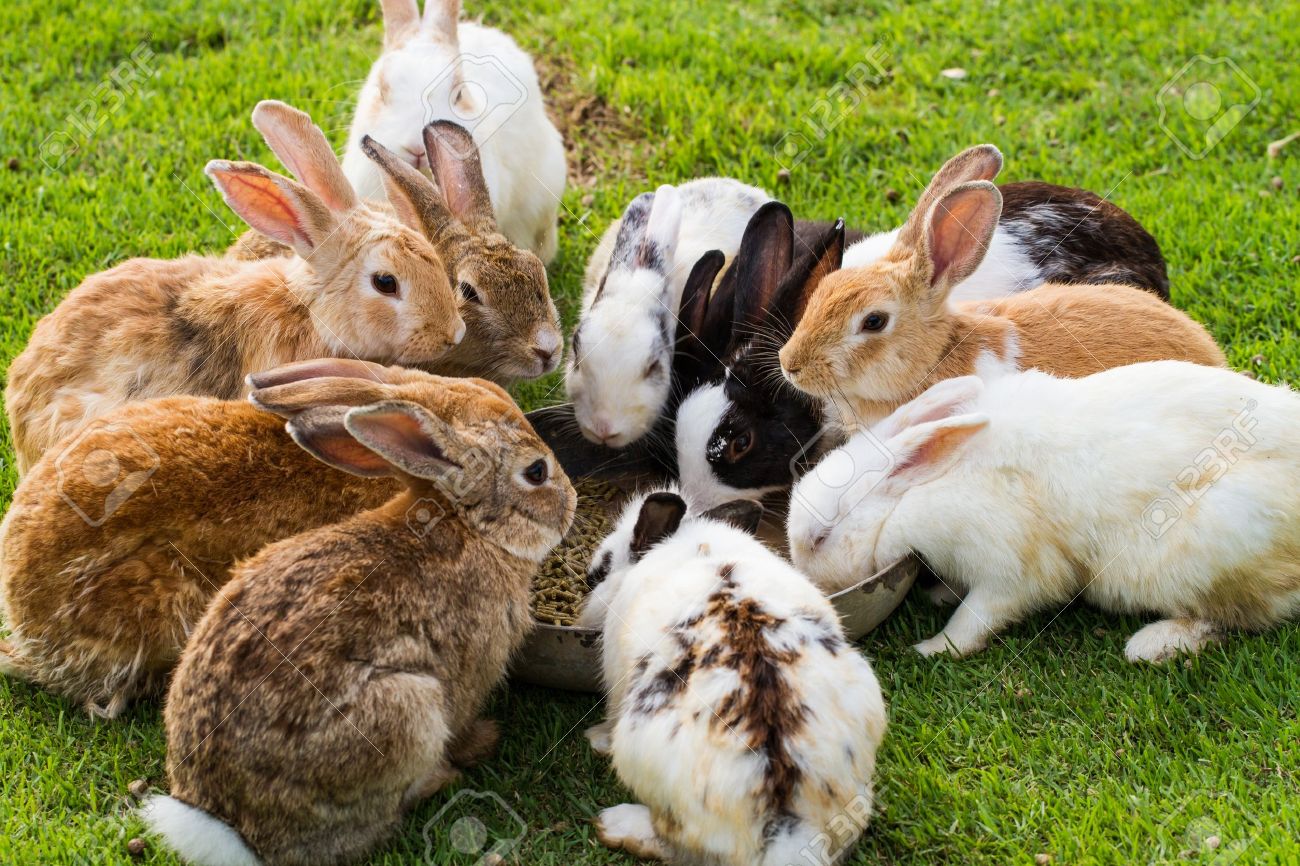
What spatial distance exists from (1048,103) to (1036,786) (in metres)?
4.53

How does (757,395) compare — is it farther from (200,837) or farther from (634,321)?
(200,837)

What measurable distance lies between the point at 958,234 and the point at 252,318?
2539 mm

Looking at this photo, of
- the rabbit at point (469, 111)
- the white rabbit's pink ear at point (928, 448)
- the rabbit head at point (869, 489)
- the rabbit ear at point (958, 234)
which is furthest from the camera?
the rabbit at point (469, 111)

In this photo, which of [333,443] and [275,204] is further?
[275,204]

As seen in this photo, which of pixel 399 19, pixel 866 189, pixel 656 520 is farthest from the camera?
pixel 866 189

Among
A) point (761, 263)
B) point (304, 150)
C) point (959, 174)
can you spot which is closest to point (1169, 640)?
point (959, 174)

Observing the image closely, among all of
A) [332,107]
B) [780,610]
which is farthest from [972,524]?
[332,107]

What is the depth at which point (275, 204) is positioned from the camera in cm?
480

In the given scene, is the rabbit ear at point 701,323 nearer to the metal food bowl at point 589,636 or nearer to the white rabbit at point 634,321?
the white rabbit at point 634,321

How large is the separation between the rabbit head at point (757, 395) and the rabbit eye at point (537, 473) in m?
0.97

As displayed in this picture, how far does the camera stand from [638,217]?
558 centimetres

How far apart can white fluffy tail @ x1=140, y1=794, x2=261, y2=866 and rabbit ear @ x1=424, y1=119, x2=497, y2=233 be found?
2.53 metres

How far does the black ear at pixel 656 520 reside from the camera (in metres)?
4.25

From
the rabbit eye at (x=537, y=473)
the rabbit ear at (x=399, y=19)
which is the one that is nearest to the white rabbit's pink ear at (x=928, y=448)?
the rabbit eye at (x=537, y=473)
